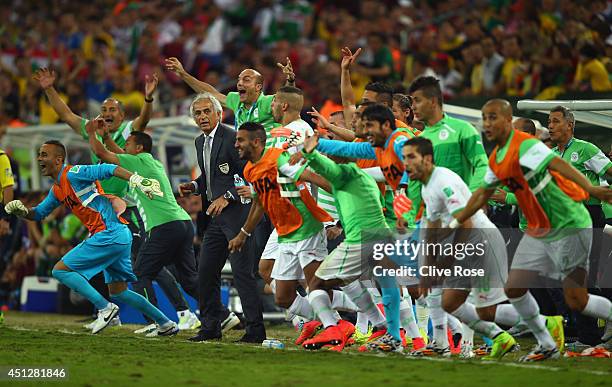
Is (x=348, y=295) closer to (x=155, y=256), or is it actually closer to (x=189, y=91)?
(x=155, y=256)

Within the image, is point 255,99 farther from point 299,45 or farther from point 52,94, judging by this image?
point 299,45

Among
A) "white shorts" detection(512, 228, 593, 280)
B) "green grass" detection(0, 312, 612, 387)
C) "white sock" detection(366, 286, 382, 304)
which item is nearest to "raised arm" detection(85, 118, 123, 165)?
"green grass" detection(0, 312, 612, 387)

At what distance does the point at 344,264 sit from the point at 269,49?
1273 cm

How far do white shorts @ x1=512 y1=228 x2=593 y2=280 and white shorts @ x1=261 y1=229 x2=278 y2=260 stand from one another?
2.84 meters

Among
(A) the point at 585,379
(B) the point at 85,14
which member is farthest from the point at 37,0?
(A) the point at 585,379

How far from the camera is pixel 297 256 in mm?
10484

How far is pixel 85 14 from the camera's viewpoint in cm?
2494

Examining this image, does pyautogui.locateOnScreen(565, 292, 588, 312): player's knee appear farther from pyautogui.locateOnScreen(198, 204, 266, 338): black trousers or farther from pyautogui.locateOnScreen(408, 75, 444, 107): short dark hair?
pyautogui.locateOnScreen(198, 204, 266, 338): black trousers

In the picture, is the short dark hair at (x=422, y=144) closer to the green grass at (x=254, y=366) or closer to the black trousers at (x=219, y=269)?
the green grass at (x=254, y=366)

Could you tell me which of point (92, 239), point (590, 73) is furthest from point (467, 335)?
point (590, 73)

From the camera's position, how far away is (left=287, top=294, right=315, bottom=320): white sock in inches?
430

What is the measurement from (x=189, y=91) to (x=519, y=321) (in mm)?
12717

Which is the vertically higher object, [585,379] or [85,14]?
[85,14]

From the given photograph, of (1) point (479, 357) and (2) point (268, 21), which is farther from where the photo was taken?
(2) point (268, 21)
